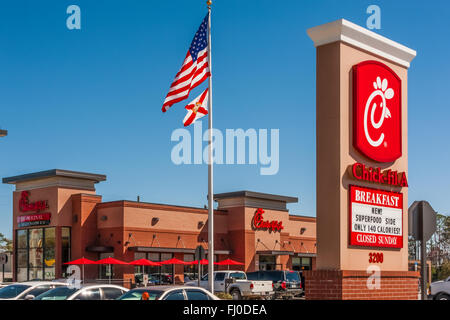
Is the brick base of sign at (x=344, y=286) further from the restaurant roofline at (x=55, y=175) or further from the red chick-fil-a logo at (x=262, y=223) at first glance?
the red chick-fil-a logo at (x=262, y=223)

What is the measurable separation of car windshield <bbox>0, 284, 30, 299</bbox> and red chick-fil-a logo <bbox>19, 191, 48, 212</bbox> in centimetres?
3300

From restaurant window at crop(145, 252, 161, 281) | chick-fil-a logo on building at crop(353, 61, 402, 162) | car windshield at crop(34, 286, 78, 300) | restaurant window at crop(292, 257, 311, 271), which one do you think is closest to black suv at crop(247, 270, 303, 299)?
→ restaurant window at crop(145, 252, 161, 281)

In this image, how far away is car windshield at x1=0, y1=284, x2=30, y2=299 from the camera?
833 inches

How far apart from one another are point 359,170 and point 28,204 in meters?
44.4

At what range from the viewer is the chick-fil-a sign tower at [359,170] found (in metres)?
15.8

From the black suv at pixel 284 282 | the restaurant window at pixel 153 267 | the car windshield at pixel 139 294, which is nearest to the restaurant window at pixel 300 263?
the restaurant window at pixel 153 267

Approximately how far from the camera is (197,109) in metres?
22.9

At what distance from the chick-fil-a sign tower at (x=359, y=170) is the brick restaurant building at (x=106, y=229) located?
112 feet

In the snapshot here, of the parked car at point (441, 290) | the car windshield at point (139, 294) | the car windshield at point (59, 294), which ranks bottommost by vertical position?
the parked car at point (441, 290)

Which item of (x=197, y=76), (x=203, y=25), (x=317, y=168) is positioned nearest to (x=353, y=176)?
(x=317, y=168)

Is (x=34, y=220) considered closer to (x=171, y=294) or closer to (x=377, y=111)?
(x=171, y=294)

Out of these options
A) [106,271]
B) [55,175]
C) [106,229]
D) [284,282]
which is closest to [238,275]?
[284,282]

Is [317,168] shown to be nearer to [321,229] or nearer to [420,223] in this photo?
[321,229]
